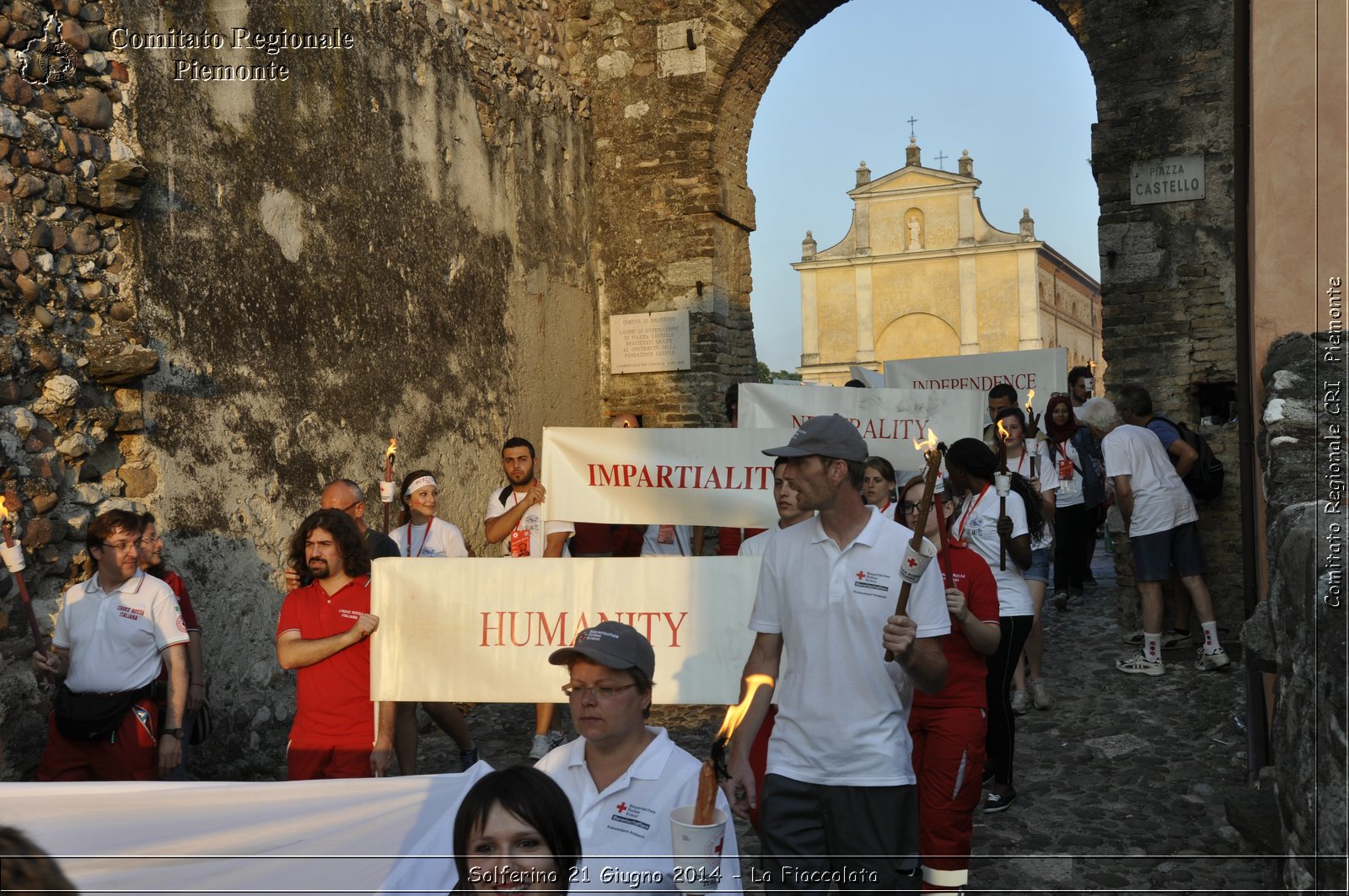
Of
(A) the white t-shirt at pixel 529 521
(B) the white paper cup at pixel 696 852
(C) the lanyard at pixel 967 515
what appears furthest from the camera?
(A) the white t-shirt at pixel 529 521

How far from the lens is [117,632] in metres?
5.09

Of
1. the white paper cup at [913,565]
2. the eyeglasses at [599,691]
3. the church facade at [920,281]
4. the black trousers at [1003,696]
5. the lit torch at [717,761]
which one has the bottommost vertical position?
the black trousers at [1003,696]

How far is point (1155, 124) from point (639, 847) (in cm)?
834

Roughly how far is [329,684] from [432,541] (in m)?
1.89

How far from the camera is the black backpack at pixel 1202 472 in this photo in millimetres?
8609

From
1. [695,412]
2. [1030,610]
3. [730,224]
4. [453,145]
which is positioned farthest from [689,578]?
[730,224]

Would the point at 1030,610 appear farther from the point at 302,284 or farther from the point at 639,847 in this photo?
the point at 302,284

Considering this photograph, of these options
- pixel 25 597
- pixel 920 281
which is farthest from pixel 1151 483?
pixel 920 281

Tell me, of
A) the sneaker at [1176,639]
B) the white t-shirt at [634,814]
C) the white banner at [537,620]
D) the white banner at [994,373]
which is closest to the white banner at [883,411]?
the sneaker at [1176,639]

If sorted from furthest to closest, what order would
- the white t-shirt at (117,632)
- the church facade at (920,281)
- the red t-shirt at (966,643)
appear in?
the church facade at (920,281) → the white t-shirt at (117,632) → the red t-shirt at (966,643)

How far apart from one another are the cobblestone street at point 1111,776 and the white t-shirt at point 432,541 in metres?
1.12

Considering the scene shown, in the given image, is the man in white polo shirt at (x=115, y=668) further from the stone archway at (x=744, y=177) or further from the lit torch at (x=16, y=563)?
the stone archway at (x=744, y=177)

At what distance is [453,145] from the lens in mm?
9266

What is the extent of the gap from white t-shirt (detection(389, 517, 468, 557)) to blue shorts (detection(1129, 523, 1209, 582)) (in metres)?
4.28
